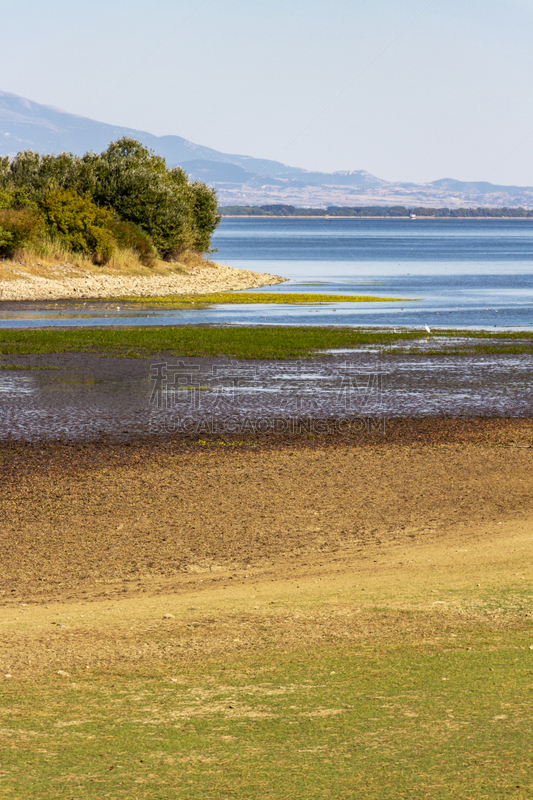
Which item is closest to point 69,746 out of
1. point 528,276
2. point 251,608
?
point 251,608

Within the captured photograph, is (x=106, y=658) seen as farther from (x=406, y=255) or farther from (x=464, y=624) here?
(x=406, y=255)

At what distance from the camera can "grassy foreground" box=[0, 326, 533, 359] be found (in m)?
27.1

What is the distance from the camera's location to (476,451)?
14.0 metres

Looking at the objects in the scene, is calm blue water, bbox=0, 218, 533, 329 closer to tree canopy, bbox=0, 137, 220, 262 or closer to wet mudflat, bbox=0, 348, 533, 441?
tree canopy, bbox=0, 137, 220, 262

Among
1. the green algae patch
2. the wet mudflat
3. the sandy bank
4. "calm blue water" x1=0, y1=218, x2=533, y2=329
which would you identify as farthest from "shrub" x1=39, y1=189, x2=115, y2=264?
the wet mudflat

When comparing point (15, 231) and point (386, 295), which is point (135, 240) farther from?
point (386, 295)

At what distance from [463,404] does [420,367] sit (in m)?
5.75

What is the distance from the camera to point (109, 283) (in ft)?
182

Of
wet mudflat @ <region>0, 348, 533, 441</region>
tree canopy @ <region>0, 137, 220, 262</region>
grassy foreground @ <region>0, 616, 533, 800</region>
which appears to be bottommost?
wet mudflat @ <region>0, 348, 533, 441</region>

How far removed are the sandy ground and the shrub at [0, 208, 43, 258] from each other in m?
43.5

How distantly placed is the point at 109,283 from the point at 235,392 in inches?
1470

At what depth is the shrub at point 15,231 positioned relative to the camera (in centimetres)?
5428

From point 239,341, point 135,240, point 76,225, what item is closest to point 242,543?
point 239,341

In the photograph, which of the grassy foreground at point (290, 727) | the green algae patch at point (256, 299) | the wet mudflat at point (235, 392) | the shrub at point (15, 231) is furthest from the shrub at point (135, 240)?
the grassy foreground at point (290, 727)
